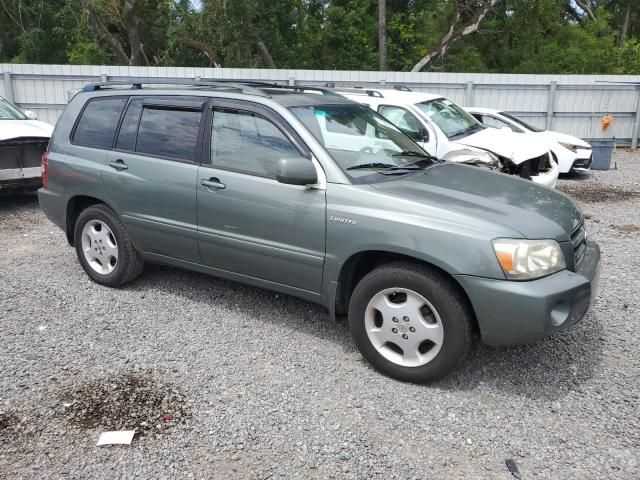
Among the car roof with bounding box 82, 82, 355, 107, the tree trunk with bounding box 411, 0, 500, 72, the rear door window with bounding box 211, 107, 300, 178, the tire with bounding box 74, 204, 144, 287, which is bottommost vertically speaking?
the tire with bounding box 74, 204, 144, 287

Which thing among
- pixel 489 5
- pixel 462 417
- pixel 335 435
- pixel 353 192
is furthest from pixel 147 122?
pixel 489 5

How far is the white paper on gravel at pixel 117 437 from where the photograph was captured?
3.04 metres

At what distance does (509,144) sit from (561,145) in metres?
3.75

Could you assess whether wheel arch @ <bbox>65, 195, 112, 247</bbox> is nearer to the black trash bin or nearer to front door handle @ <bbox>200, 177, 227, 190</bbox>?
front door handle @ <bbox>200, 177, 227, 190</bbox>

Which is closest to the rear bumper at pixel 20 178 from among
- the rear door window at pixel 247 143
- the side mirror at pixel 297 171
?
the rear door window at pixel 247 143

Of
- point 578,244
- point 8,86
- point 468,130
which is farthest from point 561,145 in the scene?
point 8,86

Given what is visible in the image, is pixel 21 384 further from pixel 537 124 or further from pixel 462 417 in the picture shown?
Answer: pixel 537 124

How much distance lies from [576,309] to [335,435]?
1594 millimetres

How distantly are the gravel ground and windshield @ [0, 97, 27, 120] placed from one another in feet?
15.6

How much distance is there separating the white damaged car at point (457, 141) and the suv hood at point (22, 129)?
4.25 meters

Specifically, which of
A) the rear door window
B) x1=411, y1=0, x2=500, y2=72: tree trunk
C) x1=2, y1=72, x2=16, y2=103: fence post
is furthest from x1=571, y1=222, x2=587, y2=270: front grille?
x1=411, y1=0, x2=500, y2=72: tree trunk

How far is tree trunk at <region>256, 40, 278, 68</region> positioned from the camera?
25.1 m

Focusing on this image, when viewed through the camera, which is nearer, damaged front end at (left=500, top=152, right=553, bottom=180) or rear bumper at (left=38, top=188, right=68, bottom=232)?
rear bumper at (left=38, top=188, right=68, bottom=232)

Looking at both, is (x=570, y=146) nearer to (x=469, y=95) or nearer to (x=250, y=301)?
(x=469, y=95)
